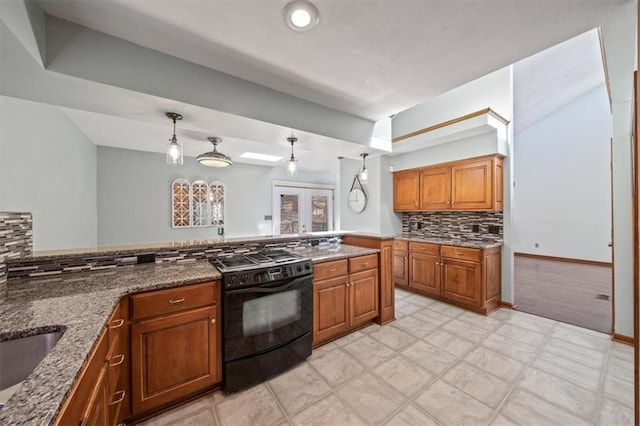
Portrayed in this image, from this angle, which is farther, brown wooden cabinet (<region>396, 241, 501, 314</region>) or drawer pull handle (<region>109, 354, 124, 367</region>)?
brown wooden cabinet (<region>396, 241, 501, 314</region>)

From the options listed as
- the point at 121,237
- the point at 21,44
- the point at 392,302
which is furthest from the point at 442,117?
the point at 121,237

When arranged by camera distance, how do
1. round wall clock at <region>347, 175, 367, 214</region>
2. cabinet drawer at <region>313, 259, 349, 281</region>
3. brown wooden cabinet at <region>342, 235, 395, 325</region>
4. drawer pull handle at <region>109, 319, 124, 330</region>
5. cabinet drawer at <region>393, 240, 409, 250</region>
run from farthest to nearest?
round wall clock at <region>347, 175, 367, 214</region> < cabinet drawer at <region>393, 240, 409, 250</region> < brown wooden cabinet at <region>342, 235, 395, 325</region> < cabinet drawer at <region>313, 259, 349, 281</region> < drawer pull handle at <region>109, 319, 124, 330</region>

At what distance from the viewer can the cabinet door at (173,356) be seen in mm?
1529

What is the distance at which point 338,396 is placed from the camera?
5.85 ft

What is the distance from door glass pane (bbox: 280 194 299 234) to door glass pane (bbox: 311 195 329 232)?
19.4 inches

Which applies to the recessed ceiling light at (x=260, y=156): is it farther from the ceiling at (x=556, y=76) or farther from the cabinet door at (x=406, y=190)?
the ceiling at (x=556, y=76)

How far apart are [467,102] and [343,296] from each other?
339cm

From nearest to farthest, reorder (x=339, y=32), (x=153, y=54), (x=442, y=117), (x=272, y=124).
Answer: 1. (x=339, y=32)
2. (x=153, y=54)
3. (x=272, y=124)
4. (x=442, y=117)

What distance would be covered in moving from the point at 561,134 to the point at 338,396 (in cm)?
801

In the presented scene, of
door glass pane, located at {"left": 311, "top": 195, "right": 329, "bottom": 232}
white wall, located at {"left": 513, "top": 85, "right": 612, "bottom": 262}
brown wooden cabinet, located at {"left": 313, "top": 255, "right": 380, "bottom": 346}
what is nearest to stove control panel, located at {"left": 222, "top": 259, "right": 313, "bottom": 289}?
brown wooden cabinet, located at {"left": 313, "top": 255, "right": 380, "bottom": 346}

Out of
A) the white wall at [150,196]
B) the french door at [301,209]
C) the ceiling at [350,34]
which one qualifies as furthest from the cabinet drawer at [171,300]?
the french door at [301,209]

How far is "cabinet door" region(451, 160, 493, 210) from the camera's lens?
3.25 meters

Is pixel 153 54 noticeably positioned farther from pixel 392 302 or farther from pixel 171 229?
pixel 171 229

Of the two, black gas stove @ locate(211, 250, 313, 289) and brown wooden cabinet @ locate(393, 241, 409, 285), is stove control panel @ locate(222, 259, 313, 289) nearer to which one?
black gas stove @ locate(211, 250, 313, 289)
